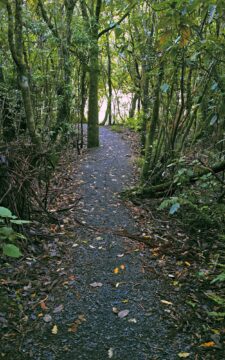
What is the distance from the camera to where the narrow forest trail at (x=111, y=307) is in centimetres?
296

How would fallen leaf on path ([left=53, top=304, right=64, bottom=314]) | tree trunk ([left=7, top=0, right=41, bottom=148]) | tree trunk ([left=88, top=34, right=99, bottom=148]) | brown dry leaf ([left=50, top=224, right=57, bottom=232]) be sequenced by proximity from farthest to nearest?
tree trunk ([left=88, top=34, right=99, bottom=148]) → tree trunk ([left=7, top=0, right=41, bottom=148]) → brown dry leaf ([left=50, top=224, right=57, bottom=232]) → fallen leaf on path ([left=53, top=304, right=64, bottom=314])

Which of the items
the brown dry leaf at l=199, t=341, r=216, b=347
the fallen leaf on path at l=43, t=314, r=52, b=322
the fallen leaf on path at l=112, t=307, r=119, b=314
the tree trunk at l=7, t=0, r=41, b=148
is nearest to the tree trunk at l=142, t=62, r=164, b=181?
the tree trunk at l=7, t=0, r=41, b=148

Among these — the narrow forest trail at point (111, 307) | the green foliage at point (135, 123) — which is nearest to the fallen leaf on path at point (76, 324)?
the narrow forest trail at point (111, 307)

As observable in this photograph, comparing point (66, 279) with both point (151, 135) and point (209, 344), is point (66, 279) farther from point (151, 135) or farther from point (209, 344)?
point (151, 135)

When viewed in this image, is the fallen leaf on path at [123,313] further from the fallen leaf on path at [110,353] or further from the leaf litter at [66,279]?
the fallen leaf on path at [110,353]

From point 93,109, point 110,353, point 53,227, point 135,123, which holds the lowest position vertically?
point 110,353

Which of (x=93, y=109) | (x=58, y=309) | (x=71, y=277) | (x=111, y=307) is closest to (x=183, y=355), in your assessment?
(x=111, y=307)

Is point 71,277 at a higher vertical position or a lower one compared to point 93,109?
lower

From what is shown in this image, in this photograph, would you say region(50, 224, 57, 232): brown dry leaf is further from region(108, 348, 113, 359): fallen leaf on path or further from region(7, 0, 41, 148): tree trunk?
region(108, 348, 113, 359): fallen leaf on path

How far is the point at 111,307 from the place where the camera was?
11.5ft

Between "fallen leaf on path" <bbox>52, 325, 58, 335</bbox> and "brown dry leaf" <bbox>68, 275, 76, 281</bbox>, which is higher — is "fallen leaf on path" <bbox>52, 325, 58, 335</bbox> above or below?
below

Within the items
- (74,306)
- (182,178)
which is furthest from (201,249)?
(74,306)

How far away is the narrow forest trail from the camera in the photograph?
296cm

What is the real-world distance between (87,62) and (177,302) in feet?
28.1
